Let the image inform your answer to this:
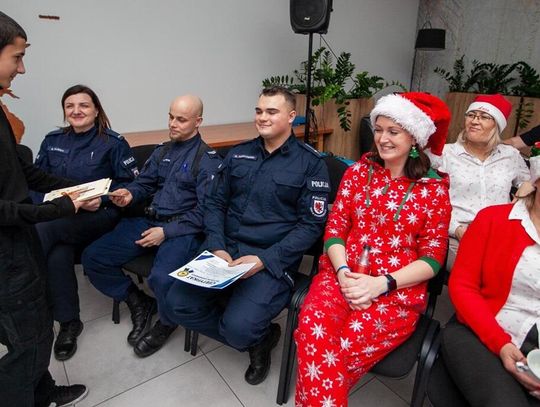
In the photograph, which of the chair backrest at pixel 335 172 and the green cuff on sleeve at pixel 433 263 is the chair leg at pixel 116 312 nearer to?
the chair backrest at pixel 335 172

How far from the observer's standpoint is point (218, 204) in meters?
1.89

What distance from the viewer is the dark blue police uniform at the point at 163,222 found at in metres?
1.86

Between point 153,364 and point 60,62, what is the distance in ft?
7.93

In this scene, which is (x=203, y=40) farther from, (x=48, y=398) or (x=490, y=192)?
(x=48, y=398)

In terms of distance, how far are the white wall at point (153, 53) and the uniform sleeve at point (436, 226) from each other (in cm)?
271

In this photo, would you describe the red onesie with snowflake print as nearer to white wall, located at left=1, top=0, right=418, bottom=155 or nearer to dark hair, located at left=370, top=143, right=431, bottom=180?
dark hair, located at left=370, top=143, right=431, bottom=180

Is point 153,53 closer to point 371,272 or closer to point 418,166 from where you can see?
point 418,166

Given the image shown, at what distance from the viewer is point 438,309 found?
2350 millimetres

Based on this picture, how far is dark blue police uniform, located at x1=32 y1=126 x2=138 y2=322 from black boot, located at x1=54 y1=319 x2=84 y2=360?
56 millimetres

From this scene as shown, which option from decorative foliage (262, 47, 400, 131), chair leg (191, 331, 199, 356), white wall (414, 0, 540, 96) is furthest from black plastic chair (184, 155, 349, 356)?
white wall (414, 0, 540, 96)

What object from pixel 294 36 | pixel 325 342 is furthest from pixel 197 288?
pixel 294 36

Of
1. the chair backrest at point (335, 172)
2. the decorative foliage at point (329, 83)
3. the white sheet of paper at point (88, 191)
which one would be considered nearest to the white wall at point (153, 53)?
the decorative foliage at point (329, 83)

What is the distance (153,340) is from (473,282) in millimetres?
1581

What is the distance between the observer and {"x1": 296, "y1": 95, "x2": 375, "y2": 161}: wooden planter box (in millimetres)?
3879
